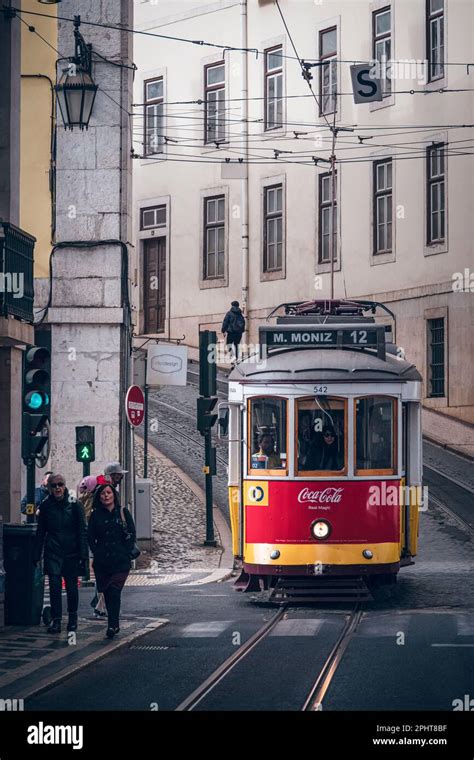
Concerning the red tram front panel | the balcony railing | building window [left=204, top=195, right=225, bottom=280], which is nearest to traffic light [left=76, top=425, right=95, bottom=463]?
the balcony railing

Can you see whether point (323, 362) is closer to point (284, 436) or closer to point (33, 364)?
point (284, 436)

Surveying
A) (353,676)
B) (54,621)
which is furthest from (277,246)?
(353,676)

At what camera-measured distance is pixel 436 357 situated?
118 ft

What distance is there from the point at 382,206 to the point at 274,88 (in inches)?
213

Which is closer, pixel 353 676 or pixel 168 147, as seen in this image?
pixel 353 676

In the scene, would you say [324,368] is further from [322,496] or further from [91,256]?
[91,256]

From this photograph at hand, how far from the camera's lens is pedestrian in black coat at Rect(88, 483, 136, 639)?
1582 centimetres

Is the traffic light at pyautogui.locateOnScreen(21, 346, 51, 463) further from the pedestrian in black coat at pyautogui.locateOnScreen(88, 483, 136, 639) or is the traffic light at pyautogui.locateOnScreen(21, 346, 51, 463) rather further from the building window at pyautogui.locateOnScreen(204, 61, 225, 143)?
the building window at pyautogui.locateOnScreen(204, 61, 225, 143)

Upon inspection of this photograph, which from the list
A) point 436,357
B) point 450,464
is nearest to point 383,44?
point 436,357

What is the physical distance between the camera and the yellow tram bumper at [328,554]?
717 inches

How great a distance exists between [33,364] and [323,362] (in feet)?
11.8

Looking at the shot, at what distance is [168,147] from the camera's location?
4459cm
